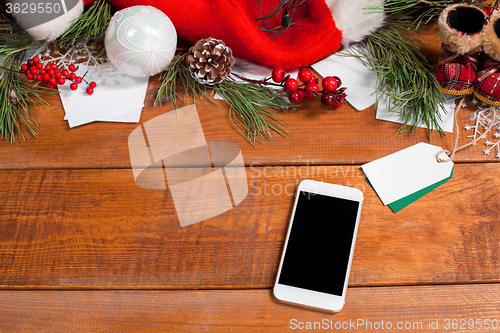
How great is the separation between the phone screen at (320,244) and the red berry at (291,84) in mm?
165

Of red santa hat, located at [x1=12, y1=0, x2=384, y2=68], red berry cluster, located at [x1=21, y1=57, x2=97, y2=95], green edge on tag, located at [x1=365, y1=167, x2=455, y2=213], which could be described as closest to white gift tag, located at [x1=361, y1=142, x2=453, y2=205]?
green edge on tag, located at [x1=365, y1=167, x2=455, y2=213]

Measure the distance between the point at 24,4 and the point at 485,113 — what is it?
74 centimetres

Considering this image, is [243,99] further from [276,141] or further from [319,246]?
[319,246]

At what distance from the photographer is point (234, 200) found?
499mm

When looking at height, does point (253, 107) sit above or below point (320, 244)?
above

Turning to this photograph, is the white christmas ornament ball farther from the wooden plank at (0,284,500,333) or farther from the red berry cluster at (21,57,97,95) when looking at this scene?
the wooden plank at (0,284,500,333)

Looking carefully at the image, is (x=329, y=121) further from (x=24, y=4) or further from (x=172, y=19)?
(x=24, y=4)

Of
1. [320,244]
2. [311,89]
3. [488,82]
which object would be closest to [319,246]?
[320,244]

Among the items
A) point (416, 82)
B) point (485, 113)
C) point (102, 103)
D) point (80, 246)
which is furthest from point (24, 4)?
point (485, 113)

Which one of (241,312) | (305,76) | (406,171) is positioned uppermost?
(305,76)

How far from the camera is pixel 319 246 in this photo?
47 centimetres

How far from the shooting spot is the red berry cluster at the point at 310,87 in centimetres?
50

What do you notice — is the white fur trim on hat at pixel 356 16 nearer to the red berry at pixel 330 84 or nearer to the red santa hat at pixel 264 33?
the red santa hat at pixel 264 33

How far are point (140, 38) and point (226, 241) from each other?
330mm
